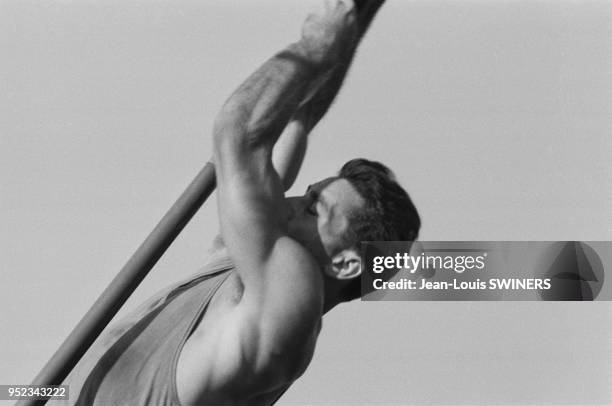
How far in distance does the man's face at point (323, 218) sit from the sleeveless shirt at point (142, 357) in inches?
9.2

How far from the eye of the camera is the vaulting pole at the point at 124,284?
92.4 inches

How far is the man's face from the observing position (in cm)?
225

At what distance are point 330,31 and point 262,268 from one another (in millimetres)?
495

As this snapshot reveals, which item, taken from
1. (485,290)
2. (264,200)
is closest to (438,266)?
(485,290)

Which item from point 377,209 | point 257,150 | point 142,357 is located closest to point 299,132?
point 377,209

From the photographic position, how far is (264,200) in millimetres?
2105

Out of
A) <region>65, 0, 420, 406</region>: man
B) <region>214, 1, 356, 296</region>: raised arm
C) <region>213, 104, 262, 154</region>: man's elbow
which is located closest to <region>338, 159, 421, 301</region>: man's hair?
<region>65, 0, 420, 406</region>: man

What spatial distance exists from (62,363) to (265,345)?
0.49 m

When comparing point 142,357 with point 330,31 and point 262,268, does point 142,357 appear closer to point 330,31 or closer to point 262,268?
point 262,268

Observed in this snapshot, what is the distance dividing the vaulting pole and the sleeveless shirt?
3cm

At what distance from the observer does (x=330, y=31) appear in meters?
2.17

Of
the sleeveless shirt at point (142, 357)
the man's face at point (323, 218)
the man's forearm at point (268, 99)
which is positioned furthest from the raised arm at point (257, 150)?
the sleeveless shirt at point (142, 357)

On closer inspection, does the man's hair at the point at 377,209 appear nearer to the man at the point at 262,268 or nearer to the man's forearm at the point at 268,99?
the man at the point at 262,268

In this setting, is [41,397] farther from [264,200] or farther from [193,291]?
[264,200]
